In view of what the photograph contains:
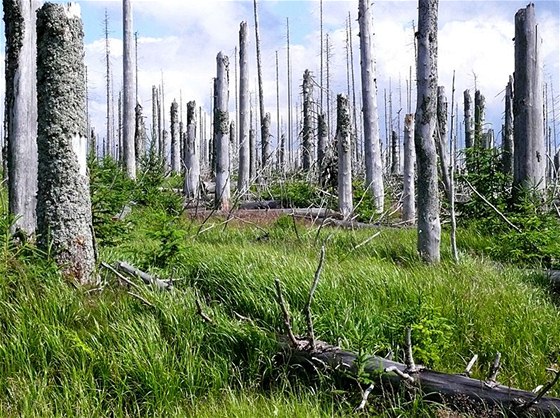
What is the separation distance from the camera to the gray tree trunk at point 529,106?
8.24 meters

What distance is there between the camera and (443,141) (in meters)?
8.00

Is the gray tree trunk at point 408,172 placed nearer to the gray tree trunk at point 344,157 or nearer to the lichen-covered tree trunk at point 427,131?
the gray tree trunk at point 344,157

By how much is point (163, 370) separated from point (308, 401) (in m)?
0.89

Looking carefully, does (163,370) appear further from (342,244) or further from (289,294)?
(342,244)

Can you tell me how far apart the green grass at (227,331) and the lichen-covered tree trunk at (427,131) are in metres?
1.02

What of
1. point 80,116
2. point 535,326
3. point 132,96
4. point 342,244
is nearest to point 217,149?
point 132,96

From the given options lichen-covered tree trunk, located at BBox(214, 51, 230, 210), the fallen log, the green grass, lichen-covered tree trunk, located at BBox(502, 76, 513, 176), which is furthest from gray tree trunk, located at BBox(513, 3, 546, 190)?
lichen-covered tree trunk, located at BBox(214, 51, 230, 210)

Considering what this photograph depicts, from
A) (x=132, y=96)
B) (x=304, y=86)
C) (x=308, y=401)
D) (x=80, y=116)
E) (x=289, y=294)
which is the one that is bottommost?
(x=308, y=401)

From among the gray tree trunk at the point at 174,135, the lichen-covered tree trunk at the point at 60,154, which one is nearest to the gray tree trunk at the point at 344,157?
the lichen-covered tree trunk at the point at 60,154

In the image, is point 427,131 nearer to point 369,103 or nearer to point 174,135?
point 369,103

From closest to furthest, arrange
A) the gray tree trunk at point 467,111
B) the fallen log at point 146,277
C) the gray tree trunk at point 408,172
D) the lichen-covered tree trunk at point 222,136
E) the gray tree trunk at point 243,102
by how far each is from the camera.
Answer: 1. the fallen log at point 146,277
2. the gray tree trunk at point 408,172
3. the lichen-covered tree trunk at point 222,136
4. the gray tree trunk at point 243,102
5. the gray tree trunk at point 467,111

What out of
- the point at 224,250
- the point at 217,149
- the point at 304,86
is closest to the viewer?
the point at 224,250

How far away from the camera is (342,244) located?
24.0 feet

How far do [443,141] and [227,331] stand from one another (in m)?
5.32
